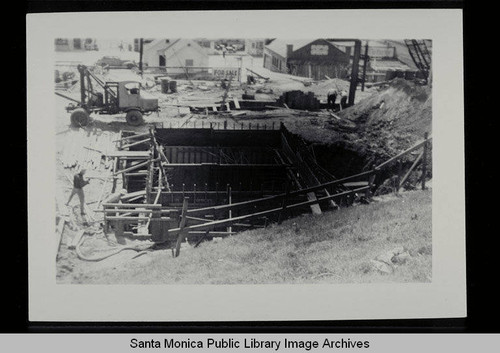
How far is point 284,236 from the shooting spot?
4.44 metres

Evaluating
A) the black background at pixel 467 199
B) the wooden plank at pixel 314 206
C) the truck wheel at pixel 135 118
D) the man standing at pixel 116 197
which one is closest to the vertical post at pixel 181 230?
the man standing at pixel 116 197

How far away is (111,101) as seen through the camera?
176 inches

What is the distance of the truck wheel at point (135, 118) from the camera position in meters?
4.46

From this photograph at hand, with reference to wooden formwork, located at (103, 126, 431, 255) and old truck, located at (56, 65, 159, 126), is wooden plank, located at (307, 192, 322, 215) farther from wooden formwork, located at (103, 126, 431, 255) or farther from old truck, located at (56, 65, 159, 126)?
old truck, located at (56, 65, 159, 126)

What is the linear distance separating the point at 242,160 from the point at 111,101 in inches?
41.7

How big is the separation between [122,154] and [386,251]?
206cm

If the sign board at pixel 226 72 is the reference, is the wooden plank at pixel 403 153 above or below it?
below

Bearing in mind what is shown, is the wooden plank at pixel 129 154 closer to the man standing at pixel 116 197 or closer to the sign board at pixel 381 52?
the man standing at pixel 116 197

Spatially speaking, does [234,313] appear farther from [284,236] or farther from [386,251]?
[386,251]

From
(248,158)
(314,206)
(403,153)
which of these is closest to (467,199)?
(403,153)

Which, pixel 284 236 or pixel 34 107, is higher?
pixel 34 107

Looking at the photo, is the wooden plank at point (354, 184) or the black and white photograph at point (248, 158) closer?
the black and white photograph at point (248, 158)
